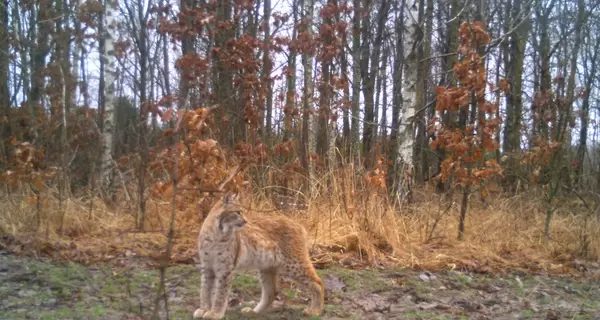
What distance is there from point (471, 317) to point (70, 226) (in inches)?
216

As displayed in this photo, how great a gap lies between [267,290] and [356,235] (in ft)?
7.85

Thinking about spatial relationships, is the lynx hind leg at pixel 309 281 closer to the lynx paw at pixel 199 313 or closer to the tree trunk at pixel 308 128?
the lynx paw at pixel 199 313

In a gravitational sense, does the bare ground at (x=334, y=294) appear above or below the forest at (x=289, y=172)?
below

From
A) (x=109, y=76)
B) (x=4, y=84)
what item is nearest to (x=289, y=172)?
(x=109, y=76)

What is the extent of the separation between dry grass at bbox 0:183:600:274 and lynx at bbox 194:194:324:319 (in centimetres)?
178

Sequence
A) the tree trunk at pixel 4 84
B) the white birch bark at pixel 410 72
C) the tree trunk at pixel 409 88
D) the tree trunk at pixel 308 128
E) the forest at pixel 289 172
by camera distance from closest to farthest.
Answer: the forest at pixel 289 172 < the tree trunk at pixel 308 128 < the tree trunk at pixel 409 88 < the white birch bark at pixel 410 72 < the tree trunk at pixel 4 84

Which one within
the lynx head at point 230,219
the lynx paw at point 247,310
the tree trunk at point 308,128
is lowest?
the lynx paw at point 247,310

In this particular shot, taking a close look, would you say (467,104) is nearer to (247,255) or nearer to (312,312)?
(312,312)

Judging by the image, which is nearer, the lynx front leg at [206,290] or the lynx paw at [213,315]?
the lynx paw at [213,315]

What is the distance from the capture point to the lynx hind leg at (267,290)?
18.5 feet

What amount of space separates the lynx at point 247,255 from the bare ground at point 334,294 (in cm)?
23

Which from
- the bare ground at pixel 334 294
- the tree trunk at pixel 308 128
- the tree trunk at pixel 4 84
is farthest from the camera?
the tree trunk at pixel 4 84

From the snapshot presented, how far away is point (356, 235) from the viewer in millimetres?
7816

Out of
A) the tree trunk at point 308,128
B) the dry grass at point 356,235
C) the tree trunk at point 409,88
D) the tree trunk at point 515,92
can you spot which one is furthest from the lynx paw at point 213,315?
the tree trunk at point 515,92
